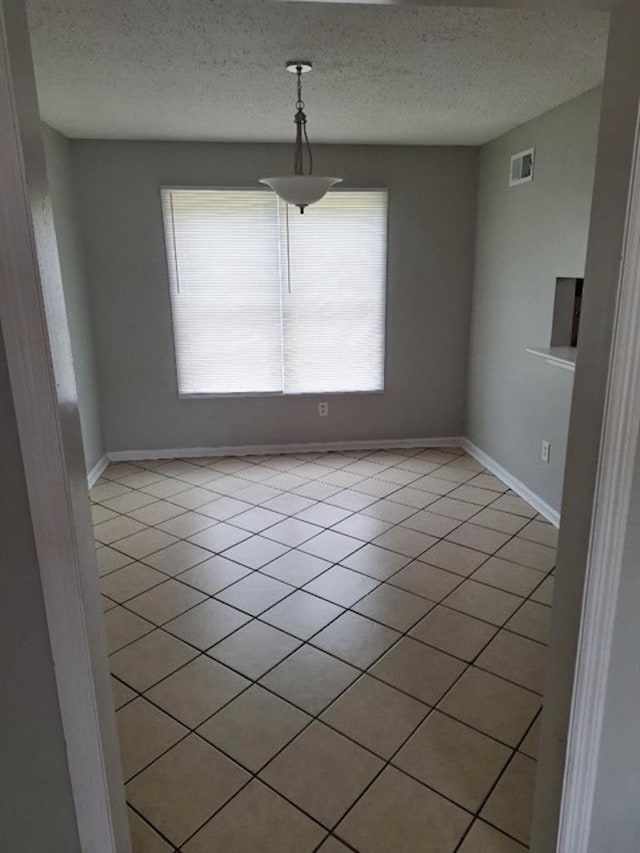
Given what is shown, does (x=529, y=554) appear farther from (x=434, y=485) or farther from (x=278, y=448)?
(x=278, y=448)

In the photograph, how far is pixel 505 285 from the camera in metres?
4.05

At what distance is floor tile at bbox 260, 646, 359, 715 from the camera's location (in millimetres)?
2055

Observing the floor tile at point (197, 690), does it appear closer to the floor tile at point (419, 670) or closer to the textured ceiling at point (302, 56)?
the floor tile at point (419, 670)

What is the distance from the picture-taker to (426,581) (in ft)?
9.27

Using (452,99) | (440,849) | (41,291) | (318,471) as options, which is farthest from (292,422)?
(41,291)

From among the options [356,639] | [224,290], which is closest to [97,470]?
[224,290]

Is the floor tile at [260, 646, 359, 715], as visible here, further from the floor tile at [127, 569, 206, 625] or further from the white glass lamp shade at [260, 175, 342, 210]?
the white glass lamp shade at [260, 175, 342, 210]

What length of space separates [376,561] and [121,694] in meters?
1.43

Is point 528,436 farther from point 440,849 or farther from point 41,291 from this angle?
point 41,291

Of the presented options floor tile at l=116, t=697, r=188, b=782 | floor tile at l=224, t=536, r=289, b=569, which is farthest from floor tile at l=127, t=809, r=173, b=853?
floor tile at l=224, t=536, r=289, b=569

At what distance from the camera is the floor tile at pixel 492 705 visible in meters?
1.91

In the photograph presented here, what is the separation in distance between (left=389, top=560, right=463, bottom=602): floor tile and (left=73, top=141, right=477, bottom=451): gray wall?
2071 millimetres

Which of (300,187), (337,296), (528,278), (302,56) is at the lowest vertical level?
(337,296)

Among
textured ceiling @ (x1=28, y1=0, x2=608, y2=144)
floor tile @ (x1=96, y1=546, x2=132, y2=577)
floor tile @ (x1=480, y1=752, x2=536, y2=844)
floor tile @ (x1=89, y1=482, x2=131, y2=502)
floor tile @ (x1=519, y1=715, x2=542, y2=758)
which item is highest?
textured ceiling @ (x1=28, y1=0, x2=608, y2=144)
